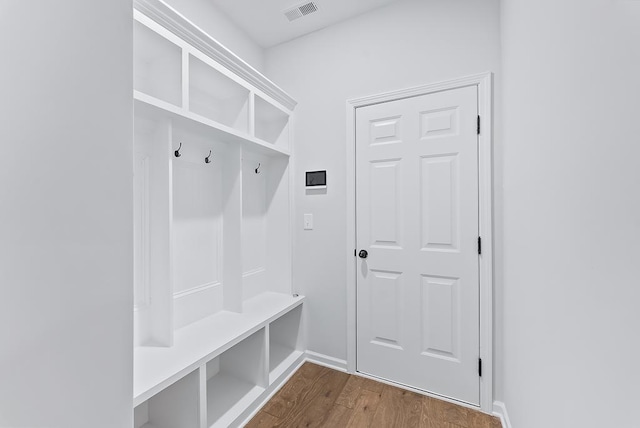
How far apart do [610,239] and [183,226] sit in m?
1.88

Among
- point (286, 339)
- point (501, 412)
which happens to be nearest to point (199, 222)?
point (286, 339)

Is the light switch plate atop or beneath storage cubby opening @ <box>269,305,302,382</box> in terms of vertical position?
atop

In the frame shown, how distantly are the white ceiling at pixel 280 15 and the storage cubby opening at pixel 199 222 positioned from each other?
105cm

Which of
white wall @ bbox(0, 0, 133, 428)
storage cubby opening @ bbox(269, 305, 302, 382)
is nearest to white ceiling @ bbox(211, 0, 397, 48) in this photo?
white wall @ bbox(0, 0, 133, 428)

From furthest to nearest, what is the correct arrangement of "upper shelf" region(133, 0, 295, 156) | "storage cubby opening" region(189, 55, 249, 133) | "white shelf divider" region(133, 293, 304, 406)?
"storage cubby opening" region(189, 55, 249, 133) → "upper shelf" region(133, 0, 295, 156) → "white shelf divider" region(133, 293, 304, 406)

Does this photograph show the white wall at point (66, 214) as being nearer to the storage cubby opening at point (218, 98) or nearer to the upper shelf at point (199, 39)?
the upper shelf at point (199, 39)

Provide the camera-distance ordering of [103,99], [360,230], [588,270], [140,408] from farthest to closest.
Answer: [360,230] → [140,408] → [588,270] → [103,99]

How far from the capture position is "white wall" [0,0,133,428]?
15.0 inches

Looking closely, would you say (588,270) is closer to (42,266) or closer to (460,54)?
(42,266)

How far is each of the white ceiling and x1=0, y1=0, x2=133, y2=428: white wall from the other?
1883mm

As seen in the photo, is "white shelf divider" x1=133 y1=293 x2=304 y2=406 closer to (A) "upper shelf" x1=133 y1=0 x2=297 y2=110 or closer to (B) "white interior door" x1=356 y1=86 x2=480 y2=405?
(B) "white interior door" x1=356 y1=86 x2=480 y2=405

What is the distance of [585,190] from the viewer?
0.68 metres

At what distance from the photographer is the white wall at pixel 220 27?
1.81 meters

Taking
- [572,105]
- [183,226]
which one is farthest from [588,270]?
[183,226]
